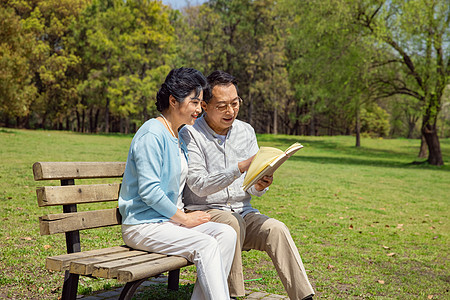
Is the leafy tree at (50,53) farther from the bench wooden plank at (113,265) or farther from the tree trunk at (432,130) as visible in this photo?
the bench wooden plank at (113,265)

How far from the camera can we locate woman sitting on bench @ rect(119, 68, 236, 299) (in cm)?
296

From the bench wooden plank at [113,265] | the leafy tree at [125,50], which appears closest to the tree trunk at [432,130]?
the bench wooden plank at [113,265]

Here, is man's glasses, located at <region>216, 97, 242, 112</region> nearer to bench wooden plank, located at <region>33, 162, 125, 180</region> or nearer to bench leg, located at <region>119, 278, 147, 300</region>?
bench wooden plank, located at <region>33, 162, 125, 180</region>

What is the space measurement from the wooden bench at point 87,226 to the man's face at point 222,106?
2.67 ft

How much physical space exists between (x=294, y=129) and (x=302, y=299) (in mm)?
50248

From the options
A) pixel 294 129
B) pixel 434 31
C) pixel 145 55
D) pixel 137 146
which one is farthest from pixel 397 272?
pixel 294 129

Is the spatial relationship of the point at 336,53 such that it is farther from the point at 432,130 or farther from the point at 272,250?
the point at 272,250

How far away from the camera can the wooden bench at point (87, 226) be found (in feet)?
8.77

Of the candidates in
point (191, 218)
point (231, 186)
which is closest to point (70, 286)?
point (191, 218)

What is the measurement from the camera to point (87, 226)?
3.23 meters

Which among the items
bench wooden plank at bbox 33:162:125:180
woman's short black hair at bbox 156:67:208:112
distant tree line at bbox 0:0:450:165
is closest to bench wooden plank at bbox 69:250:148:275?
bench wooden plank at bbox 33:162:125:180

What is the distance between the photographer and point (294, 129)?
174 feet

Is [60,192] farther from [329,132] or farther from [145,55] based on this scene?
[329,132]

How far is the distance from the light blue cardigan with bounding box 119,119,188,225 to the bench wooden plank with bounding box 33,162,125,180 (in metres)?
0.28
